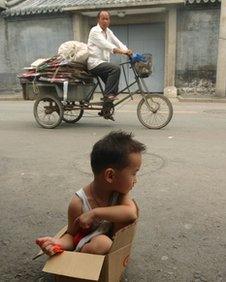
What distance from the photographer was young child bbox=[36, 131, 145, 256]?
98.3 inches

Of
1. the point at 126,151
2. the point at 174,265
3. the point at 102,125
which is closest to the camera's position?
the point at 126,151

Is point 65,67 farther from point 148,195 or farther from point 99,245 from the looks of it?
point 99,245

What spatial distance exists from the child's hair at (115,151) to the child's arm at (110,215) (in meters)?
0.25

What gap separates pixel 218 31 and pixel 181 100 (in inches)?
118

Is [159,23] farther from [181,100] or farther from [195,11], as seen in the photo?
[181,100]

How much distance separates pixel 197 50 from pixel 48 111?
8.76 metres

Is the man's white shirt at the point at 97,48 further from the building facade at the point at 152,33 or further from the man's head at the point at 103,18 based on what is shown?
the building facade at the point at 152,33

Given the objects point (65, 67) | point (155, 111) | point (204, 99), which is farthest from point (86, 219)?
point (204, 99)

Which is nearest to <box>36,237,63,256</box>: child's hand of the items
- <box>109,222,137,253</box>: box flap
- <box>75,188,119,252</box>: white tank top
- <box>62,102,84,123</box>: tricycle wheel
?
<box>75,188,119,252</box>: white tank top

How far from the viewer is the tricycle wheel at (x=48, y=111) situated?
8.20 m

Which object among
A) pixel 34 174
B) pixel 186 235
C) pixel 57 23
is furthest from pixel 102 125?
pixel 57 23

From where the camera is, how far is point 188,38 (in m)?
15.4

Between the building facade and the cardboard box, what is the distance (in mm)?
12480

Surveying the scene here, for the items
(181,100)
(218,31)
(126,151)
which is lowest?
(181,100)
